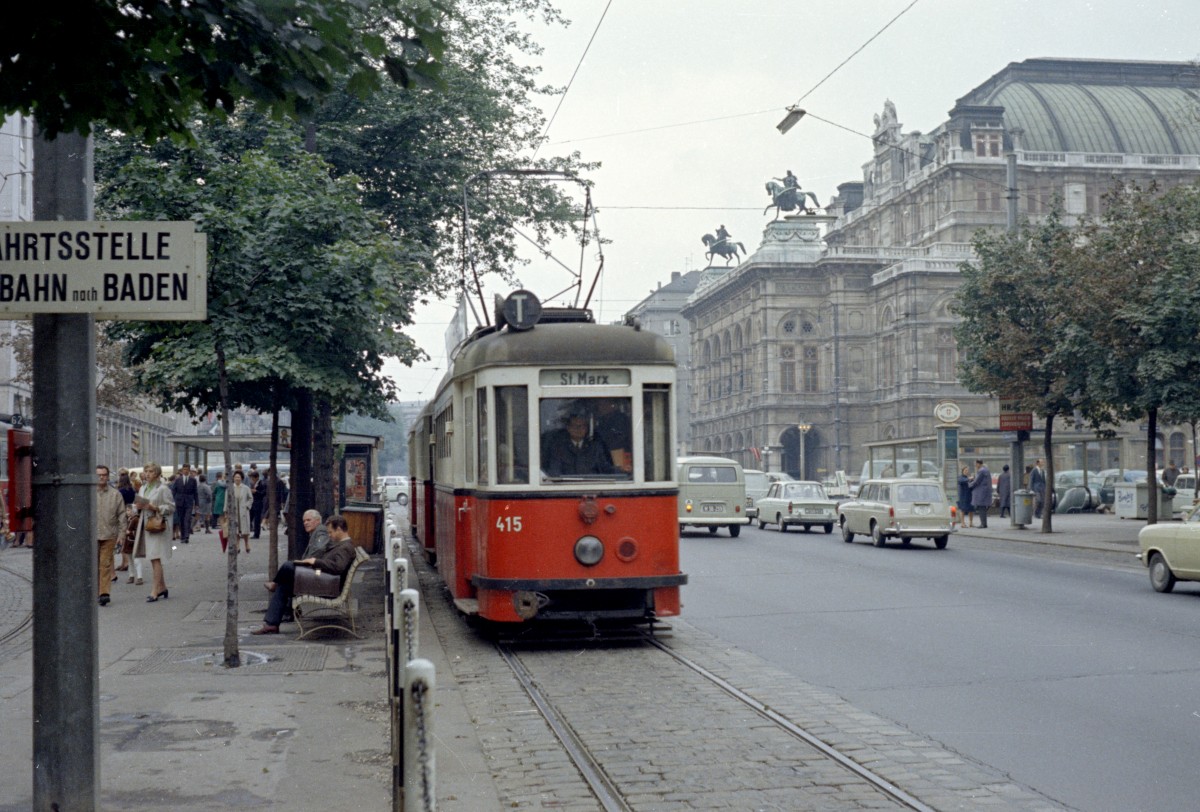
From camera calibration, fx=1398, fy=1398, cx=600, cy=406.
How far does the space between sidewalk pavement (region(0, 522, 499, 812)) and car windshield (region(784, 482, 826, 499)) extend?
78.3 ft

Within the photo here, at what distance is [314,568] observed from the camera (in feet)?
45.7

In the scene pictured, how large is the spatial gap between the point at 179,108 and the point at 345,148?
61.5 feet

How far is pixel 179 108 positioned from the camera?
610 cm

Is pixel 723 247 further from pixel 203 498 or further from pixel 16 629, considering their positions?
pixel 16 629

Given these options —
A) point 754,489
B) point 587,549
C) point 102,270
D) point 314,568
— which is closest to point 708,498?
point 754,489

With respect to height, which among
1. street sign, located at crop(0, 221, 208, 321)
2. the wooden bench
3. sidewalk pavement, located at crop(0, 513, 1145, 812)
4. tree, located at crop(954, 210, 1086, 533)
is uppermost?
tree, located at crop(954, 210, 1086, 533)

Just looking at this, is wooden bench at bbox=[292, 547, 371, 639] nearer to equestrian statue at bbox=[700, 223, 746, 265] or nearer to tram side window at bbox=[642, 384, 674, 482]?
tram side window at bbox=[642, 384, 674, 482]

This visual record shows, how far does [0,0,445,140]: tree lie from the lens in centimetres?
536

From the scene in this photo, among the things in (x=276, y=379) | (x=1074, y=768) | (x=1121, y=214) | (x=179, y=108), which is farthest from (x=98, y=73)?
(x=1121, y=214)

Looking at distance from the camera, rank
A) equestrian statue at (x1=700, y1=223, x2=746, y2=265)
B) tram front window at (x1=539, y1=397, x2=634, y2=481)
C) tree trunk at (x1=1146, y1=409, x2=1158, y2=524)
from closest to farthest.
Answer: tram front window at (x1=539, y1=397, x2=634, y2=481) → tree trunk at (x1=1146, y1=409, x2=1158, y2=524) → equestrian statue at (x1=700, y1=223, x2=746, y2=265)

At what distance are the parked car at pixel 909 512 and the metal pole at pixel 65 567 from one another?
24934mm

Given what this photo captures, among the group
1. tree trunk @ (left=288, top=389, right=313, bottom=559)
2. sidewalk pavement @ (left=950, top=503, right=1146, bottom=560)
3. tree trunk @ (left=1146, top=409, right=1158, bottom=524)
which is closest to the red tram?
tree trunk @ (left=288, top=389, right=313, bottom=559)

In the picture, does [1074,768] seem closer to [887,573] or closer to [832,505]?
[887,573]

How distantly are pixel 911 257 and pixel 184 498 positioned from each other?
68.0 m
